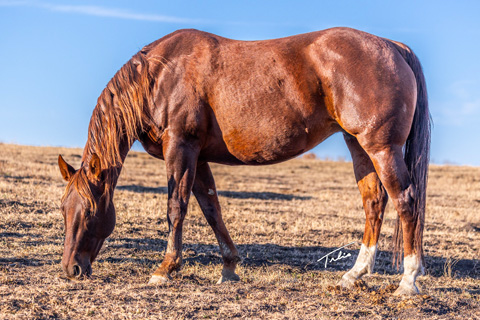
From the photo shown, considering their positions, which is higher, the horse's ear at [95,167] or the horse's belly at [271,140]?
the horse's belly at [271,140]

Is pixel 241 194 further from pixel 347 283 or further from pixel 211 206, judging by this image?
pixel 347 283

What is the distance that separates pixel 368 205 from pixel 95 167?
9.46ft

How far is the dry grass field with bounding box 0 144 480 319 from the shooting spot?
4156 millimetres

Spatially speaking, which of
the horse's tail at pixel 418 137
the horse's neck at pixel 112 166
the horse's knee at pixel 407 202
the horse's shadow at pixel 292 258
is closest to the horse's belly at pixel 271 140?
the horse's tail at pixel 418 137

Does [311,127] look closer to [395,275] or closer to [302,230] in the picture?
[395,275]

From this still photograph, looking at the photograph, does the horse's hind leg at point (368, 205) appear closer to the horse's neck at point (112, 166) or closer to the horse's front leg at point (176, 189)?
the horse's front leg at point (176, 189)

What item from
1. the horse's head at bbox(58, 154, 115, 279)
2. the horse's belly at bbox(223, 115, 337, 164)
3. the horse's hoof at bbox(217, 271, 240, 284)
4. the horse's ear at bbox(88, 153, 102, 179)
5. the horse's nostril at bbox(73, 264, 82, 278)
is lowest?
the horse's hoof at bbox(217, 271, 240, 284)

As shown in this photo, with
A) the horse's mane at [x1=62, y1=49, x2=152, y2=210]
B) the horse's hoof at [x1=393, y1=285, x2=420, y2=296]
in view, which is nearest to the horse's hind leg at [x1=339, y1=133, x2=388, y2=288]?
the horse's hoof at [x1=393, y1=285, x2=420, y2=296]

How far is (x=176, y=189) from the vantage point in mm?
4965

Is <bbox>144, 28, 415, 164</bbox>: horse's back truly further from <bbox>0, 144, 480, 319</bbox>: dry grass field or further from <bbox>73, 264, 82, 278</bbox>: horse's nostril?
<bbox>73, 264, 82, 278</bbox>: horse's nostril

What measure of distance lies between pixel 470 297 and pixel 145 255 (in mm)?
3839

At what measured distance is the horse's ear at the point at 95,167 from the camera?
487cm

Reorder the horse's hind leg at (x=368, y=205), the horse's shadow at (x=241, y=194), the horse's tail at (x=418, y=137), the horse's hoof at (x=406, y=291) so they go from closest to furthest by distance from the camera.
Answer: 1. the horse's hoof at (x=406, y=291)
2. the horse's tail at (x=418, y=137)
3. the horse's hind leg at (x=368, y=205)
4. the horse's shadow at (x=241, y=194)

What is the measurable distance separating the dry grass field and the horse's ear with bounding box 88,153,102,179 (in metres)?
1.05
